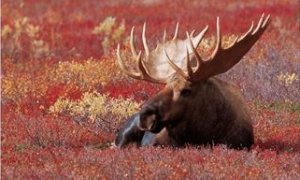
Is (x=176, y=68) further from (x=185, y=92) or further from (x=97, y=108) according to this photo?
(x=97, y=108)

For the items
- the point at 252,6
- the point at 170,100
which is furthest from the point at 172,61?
the point at 252,6

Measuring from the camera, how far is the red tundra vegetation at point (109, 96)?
27.9ft

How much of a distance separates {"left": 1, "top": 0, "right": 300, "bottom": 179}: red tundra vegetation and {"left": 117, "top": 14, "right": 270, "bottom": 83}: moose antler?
0.79 m

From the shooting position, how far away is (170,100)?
9359mm

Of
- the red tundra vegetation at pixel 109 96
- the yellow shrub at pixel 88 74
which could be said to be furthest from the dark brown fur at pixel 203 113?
the yellow shrub at pixel 88 74

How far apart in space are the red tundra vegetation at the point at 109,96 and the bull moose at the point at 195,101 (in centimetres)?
27

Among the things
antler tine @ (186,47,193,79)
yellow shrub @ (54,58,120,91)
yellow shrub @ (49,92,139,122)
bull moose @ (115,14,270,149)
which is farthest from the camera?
yellow shrub @ (54,58,120,91)

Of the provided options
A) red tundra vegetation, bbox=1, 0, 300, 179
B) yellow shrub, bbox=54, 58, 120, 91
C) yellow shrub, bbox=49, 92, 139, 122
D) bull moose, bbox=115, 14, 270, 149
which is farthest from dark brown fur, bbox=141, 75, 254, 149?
yellow shrub, bbox=54, 58, 120, 91

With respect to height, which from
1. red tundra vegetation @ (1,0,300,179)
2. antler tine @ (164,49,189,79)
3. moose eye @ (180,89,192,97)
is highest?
antler tine @ (164,49,189,79)

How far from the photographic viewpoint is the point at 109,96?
43.0 ft

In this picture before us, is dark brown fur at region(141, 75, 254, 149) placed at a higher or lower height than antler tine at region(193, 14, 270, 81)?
lower

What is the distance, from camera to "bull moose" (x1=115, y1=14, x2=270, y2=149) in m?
9.34

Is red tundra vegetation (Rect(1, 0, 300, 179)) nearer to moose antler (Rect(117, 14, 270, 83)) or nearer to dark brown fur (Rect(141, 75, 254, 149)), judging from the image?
dark brown fur (Rect(141, 75, 254, 149))

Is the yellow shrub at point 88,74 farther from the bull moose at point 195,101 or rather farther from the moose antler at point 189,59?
the bull moose at point 195,101
